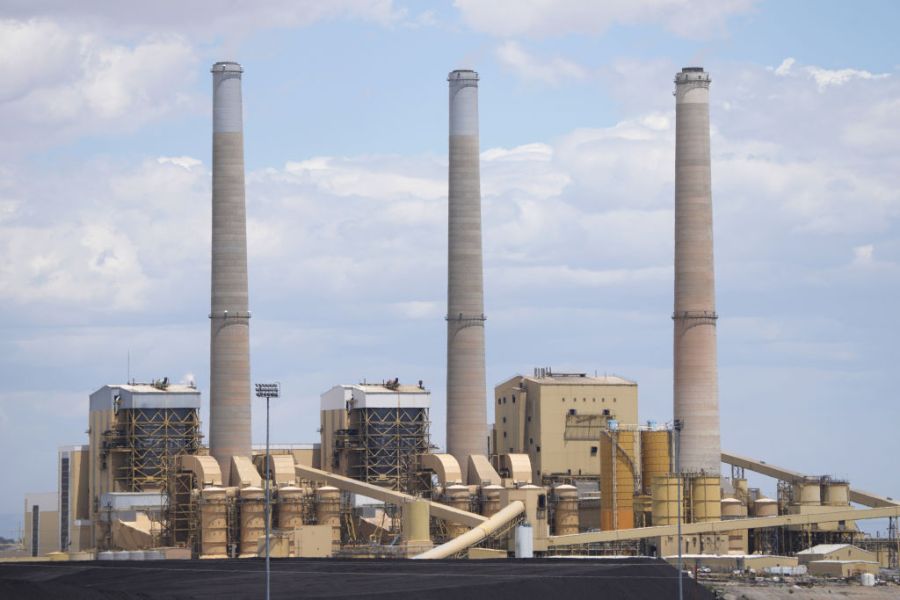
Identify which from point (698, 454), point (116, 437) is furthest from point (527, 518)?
point (116, 437)

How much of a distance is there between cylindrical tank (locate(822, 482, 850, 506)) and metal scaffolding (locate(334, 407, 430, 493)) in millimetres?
26687

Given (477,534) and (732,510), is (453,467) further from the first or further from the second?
(732,510)

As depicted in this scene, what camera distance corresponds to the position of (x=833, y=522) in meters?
111

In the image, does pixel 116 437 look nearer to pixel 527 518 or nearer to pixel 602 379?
pixel 527 518

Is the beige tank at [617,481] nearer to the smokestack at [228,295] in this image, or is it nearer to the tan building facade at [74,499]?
the smokestack at [228,295]

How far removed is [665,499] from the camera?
103 metres

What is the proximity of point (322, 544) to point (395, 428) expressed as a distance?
1610 centimetres

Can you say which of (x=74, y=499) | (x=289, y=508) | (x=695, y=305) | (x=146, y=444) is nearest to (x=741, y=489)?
(x=695, y=305)

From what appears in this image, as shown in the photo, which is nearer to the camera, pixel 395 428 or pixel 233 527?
pixel 233 527

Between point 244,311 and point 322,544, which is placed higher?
point 244,311

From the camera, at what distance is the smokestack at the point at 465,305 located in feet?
362

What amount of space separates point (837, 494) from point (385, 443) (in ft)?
98.0

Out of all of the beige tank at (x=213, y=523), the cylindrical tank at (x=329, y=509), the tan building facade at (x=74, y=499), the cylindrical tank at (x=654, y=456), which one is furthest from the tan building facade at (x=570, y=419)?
the tan building facade at (x=74, y=499)

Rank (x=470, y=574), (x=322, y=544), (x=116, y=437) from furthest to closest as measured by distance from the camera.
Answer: (x=116, y=437), (x=322, y=544), (x=470, y=574)
